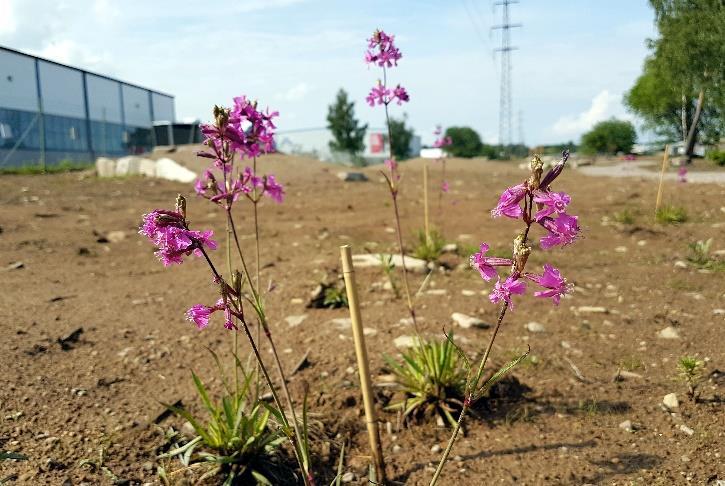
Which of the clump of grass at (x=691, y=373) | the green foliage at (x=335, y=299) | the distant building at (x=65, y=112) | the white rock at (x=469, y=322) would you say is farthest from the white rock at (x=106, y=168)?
the clump of grass at (x=691, y=373)

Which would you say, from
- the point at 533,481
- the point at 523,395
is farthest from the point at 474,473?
the point at 523,395

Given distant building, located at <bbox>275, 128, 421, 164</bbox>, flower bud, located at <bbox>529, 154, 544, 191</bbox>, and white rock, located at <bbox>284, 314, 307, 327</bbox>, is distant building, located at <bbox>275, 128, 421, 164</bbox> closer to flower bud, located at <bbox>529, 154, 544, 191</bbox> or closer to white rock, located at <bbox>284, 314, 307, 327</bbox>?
white rock, located at <bbox>284, 314, 307, 327</bbox>

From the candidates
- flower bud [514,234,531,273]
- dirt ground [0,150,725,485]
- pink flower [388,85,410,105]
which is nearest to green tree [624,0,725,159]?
dirt ground [0,150,725,485]

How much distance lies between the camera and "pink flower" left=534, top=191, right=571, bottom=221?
57.0 inches

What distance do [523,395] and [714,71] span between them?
1010 inches

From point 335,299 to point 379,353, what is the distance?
106 cm

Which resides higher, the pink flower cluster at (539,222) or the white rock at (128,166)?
the white rock at (128,166)

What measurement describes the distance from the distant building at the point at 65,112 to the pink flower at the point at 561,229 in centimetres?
2239

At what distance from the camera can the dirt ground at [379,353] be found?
2711 mm

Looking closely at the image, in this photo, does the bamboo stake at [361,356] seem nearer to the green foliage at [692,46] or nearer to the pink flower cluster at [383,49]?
the pink flower cluster at [383,49]

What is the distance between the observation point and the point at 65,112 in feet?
101

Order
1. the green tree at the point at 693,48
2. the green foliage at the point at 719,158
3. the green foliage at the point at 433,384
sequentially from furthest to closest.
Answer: the green foliage at the point at 719,158 < the green tree at the point at 693,48 < the green foliage at the point at 433,384

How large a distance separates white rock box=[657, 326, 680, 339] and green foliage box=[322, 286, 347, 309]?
231 centimetres

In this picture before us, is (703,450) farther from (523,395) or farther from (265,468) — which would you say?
(265,468)
